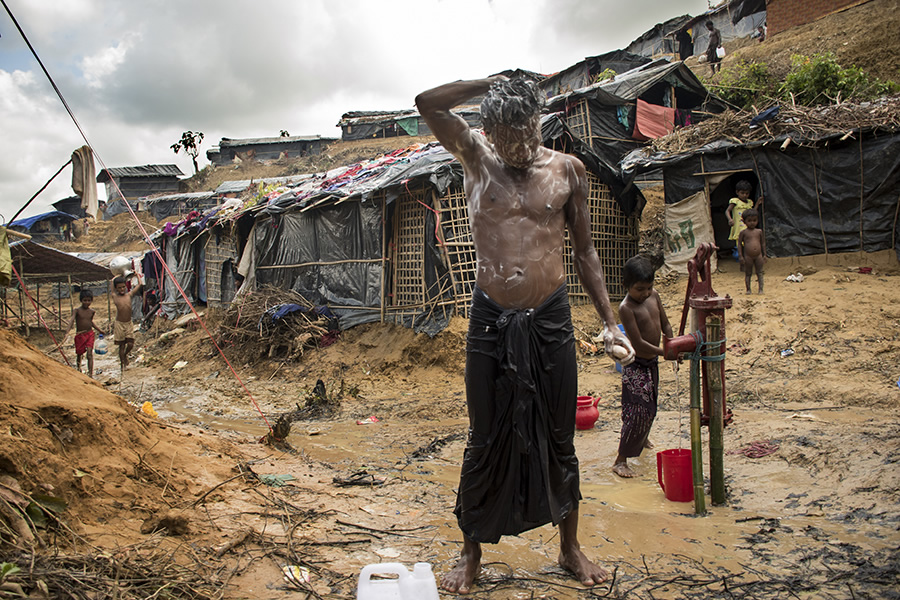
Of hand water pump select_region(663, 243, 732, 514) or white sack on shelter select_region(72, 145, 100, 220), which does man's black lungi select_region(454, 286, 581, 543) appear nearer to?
hand water pump select_region(663, 243, 732, 514)

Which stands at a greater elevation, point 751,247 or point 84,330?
point 751,247

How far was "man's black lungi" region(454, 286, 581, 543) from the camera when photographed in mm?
2303

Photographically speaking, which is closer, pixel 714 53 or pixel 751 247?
pixel 751 247

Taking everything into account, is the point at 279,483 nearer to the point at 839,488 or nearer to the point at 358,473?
the point at 358,473

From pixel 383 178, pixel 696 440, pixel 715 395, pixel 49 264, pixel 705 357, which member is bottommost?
pixel 696 440

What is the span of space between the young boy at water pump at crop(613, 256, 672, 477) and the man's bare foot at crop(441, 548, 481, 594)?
183cm

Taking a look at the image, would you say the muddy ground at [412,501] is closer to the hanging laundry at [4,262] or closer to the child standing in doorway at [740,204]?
the hanging laundry at [4,262]

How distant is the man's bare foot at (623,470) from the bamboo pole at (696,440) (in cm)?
85

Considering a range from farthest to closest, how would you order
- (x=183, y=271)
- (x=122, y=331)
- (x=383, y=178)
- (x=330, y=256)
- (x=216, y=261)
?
(x=183, y=271), (x=216, y=261), (x=330, y=256), (x=383, y=178), (x=122, y=331)

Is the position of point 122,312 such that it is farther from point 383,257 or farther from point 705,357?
point 705,357

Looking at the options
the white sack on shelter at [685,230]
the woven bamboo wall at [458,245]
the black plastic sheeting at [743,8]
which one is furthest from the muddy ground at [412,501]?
the black plastic sheeting at [743,8]

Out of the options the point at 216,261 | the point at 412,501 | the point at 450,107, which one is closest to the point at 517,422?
the point at 450,107

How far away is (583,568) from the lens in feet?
7.61

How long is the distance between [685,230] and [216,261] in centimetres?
1125
